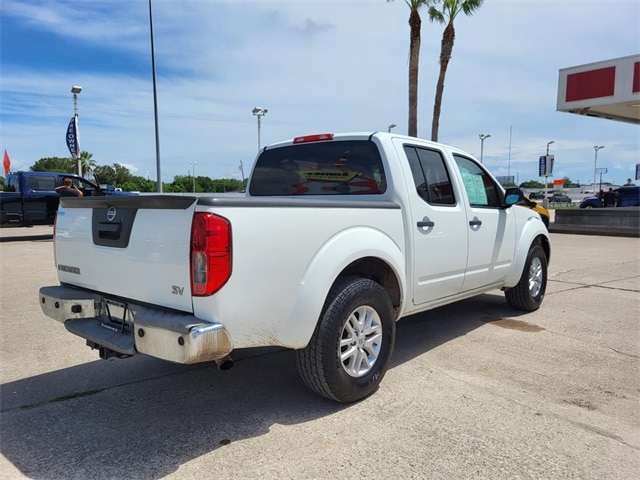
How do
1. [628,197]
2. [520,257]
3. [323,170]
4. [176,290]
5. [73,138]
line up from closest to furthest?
[176,290] → [323,170] → [520,257] → [73,138] → [628,197]

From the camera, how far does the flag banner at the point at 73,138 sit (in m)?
20.6

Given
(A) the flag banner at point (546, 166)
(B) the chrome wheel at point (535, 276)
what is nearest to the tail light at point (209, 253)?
(B) the chrome wheel at point (535, 276)

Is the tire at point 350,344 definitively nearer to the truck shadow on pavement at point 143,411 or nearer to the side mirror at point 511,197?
the truck shadow on pavement at point 143,411

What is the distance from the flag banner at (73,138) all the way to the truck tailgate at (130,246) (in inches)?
766

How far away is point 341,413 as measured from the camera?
10.8ft

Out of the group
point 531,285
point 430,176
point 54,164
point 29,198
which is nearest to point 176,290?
point 430,176

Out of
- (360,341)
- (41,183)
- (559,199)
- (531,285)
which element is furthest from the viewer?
(559,199)

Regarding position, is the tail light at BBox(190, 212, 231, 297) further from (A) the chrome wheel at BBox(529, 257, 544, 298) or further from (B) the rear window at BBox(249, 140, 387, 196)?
(A) the chrome wheel at BBox(529, 257, 544, 298)

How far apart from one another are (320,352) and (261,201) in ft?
3.44

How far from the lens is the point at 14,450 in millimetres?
2830

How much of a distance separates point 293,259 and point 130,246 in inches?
40.0

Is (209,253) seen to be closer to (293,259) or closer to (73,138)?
(293,259)

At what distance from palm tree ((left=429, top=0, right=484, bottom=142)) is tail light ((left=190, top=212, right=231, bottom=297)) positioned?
17623mm

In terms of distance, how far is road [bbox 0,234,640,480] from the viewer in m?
2.68
